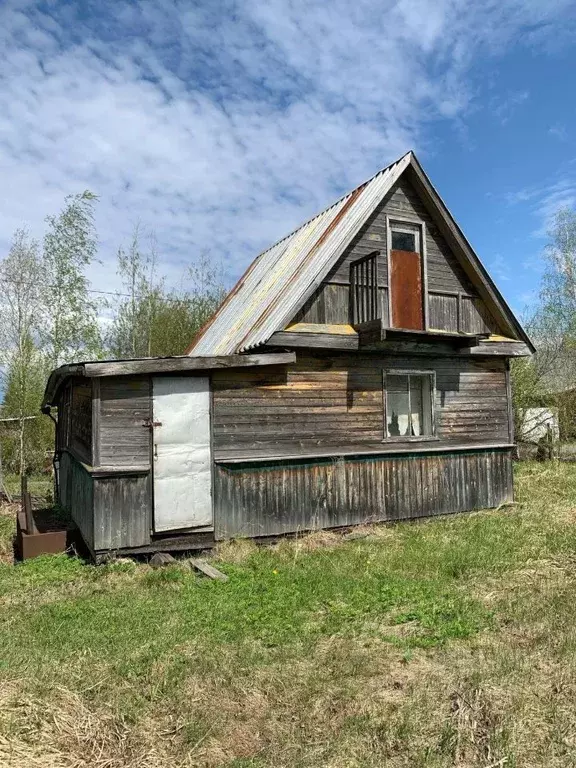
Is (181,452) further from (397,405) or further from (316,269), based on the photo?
(397,405)

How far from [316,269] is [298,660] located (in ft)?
22.7

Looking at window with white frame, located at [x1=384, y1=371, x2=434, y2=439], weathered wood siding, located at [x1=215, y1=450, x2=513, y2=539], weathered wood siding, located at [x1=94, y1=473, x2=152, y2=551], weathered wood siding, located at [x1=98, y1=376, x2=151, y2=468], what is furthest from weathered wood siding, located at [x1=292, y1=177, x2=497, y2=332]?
weathered wood siding, located at [x1=94, y1=473, x2=152, y2=551]

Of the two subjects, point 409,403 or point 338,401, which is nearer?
point 338,401

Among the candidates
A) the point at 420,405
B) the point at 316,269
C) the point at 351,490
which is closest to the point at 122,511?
the point at 351,490

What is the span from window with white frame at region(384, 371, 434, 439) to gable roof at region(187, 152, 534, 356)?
7.70ft

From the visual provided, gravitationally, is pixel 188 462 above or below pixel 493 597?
above

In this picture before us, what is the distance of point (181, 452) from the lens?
8867 mm

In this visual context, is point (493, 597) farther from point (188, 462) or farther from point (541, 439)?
point (541, 439)

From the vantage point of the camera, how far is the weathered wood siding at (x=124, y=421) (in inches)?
332

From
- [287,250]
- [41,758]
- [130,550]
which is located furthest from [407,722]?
[287,250]

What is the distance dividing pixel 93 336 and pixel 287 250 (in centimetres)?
840

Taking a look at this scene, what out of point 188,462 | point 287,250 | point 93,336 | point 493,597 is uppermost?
point 287,250

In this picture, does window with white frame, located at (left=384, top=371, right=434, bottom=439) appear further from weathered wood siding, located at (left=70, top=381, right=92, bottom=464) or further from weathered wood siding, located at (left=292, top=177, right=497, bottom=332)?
weathered wood siding, located at (left=70, top=381, right=92, bottom=464)

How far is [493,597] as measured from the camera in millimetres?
6391
